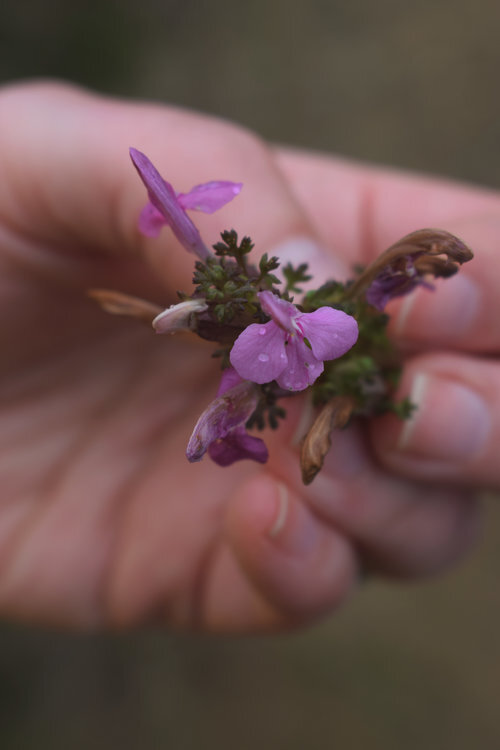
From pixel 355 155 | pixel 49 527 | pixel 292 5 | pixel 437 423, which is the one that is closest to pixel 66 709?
pixel 49 527

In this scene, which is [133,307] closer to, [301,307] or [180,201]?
[180,201]

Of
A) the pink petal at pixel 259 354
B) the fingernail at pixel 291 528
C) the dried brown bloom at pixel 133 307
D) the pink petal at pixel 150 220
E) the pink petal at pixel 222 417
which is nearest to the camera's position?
the pink petal at pixel 259 354

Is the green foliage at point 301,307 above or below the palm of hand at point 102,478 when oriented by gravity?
above

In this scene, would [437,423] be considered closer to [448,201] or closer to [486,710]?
[448,201]

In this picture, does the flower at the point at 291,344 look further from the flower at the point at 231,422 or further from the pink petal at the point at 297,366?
the flower at the point at 231,422

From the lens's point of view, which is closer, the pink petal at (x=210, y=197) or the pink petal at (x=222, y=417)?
the pink petal at (x=222, y=417)

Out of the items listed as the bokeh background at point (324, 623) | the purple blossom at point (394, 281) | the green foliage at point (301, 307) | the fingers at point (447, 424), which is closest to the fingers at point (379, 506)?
the fingers at point (447, 424)
